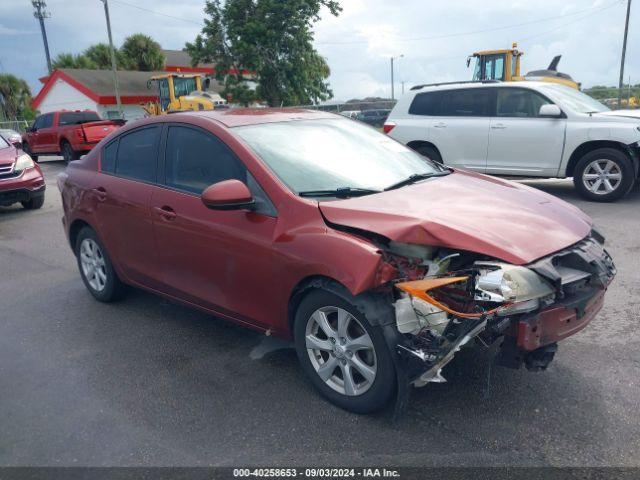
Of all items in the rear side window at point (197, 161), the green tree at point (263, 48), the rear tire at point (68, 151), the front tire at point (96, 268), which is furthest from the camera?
the green tree at point (263, 48)

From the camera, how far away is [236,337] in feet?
14.1

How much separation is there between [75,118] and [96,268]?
1601 centimetres

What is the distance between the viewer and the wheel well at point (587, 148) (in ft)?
27.4

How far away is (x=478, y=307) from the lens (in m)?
2.83

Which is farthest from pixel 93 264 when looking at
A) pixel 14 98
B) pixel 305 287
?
pixel 14 98

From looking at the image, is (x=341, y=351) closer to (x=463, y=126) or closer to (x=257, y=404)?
(x=257, y=404)

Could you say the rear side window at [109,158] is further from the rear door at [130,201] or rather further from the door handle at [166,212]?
the door handle at [166,212]

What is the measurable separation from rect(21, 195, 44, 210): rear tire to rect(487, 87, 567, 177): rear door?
8.06m

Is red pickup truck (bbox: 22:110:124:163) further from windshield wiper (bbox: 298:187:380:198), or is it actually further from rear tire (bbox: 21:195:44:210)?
windshield wiper (bbox: 298:187:380:198)

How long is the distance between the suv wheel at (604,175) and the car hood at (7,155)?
30.1 feet

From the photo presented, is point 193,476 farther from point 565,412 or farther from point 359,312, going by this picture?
point 565,412

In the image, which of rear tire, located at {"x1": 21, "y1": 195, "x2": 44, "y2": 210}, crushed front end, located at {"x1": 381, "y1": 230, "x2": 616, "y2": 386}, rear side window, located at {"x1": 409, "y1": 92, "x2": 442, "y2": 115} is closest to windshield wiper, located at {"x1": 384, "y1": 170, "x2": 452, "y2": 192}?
crushed front end, located at {"x1": 381, "y1": 230, "x2": 616, "y2": 386}

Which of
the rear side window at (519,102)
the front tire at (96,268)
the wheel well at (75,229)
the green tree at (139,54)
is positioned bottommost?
the front tire at (96,268)

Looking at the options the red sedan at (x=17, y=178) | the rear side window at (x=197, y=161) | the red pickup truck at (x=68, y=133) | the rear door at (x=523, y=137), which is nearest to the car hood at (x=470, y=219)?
the rear side window at (x=197, y=161)
